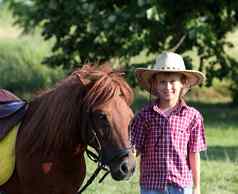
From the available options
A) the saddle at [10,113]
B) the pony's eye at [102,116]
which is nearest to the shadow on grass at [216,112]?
the saddle at [10,113]

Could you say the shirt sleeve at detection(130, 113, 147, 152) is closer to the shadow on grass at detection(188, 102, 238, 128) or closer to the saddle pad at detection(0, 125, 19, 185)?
the saddle pad at detection(0, 125, 19, 185)

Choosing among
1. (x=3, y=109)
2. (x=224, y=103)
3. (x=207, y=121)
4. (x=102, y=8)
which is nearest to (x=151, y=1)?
(x=102, y=8)

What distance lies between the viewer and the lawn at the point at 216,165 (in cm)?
852

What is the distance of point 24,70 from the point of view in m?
27.7

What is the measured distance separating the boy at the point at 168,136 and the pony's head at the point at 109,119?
23 centimetres

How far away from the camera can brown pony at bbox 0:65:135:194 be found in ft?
16.0

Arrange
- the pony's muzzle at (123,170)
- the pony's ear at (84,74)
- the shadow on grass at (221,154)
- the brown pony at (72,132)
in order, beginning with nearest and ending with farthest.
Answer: the pony's muzzle at (123,170) < the brown pony at (72,132) < the pony's ear at (84,74) < the shadow on grass at (221,154)

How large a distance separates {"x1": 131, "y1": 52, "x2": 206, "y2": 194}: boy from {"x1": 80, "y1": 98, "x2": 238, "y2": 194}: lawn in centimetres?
312

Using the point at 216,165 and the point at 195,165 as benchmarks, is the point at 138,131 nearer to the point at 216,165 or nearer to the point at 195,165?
the point at 195,165

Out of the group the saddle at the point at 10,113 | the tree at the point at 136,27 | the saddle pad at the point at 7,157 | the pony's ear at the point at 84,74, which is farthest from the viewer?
the tree at the point at 136,27

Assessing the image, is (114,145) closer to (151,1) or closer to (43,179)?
(43,179)

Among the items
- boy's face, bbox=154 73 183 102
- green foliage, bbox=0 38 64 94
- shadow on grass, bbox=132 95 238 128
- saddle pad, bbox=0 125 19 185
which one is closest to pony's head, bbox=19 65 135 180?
saddle pad, bbox=0 125 19 185

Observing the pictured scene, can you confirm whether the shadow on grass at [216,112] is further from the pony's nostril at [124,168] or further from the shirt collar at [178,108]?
the pony's nostril at [124,168]

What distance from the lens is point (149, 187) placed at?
5137mm
